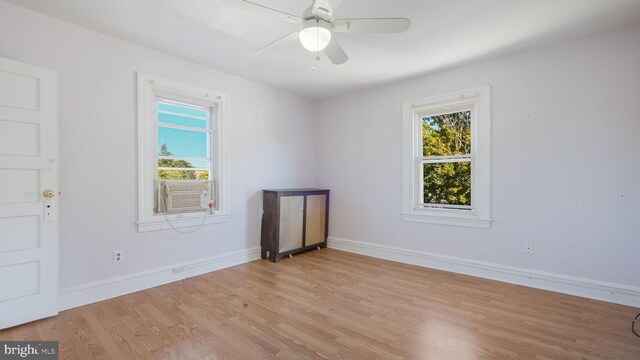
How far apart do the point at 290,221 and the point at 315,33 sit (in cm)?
275

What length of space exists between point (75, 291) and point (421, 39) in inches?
156

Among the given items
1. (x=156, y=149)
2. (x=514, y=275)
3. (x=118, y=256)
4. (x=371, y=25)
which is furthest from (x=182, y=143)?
(x=514, y=275)

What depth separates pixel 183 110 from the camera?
11.4 ft

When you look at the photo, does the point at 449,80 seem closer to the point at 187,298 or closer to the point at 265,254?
the point at 265,254

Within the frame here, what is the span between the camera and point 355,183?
14.9ft

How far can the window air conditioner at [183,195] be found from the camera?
3.14 meters

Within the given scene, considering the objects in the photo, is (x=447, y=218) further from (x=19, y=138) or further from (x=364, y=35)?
(x=19, y=138)

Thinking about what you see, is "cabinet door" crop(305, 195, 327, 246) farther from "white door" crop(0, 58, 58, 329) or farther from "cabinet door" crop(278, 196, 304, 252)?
"white door" crop(0, 58, 58, 329)

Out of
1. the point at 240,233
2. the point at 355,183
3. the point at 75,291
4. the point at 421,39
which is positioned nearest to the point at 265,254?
the point at 240,233

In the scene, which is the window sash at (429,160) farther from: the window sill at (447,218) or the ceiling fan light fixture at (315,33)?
the ceiling fan light fixture at (315,33)

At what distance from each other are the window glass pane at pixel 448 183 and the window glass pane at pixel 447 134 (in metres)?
0.18

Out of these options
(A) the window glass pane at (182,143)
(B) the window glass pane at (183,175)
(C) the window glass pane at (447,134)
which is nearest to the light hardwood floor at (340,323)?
(B) the window glass pane at (183,175)

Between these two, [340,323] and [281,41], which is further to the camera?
[340,323]

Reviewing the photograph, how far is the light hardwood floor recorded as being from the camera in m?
1.91
